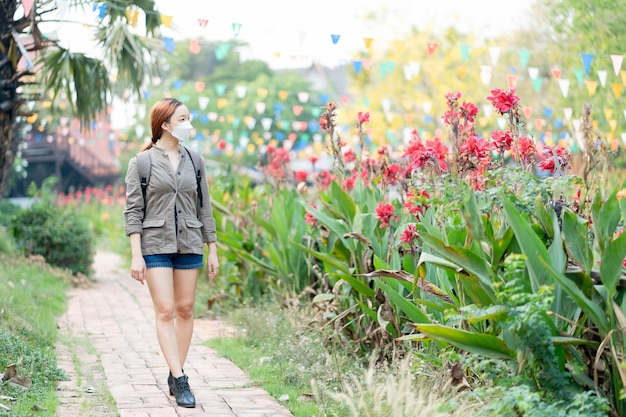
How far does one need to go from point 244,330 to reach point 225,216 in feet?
7.73

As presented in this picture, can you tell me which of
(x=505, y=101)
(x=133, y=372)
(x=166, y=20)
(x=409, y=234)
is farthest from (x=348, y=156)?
(x=166, y=20)

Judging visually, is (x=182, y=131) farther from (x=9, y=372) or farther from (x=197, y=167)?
(x=9, y=372)

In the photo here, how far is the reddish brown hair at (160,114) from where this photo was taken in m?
5.02

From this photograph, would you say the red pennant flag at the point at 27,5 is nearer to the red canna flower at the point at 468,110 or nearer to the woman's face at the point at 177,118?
the woman's face at the point at 177,118

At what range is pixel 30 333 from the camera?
657 centimetres

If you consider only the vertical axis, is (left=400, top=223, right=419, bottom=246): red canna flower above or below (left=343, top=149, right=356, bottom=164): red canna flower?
below

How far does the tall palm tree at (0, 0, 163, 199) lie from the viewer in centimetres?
1053

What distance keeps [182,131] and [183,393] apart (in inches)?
58.8

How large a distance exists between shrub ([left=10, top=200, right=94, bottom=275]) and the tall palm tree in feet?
3.44

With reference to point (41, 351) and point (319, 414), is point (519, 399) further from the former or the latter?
point (41, 351)

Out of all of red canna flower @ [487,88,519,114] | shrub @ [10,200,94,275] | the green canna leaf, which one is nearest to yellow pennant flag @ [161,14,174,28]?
Result: shrub @ [10,200,94,275]

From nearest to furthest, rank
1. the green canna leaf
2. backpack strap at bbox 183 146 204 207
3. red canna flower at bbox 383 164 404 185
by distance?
1. the green canna leaf
2. backpack strap at bbox 183 146 204 207
3. red canna flower at bbox 383 164 404 185

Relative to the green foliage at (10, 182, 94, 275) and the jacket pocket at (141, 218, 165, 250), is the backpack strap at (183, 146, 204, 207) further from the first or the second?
the green foliage at (10, 182, 94, 275)

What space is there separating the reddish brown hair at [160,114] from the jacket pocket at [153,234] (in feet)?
1.63
